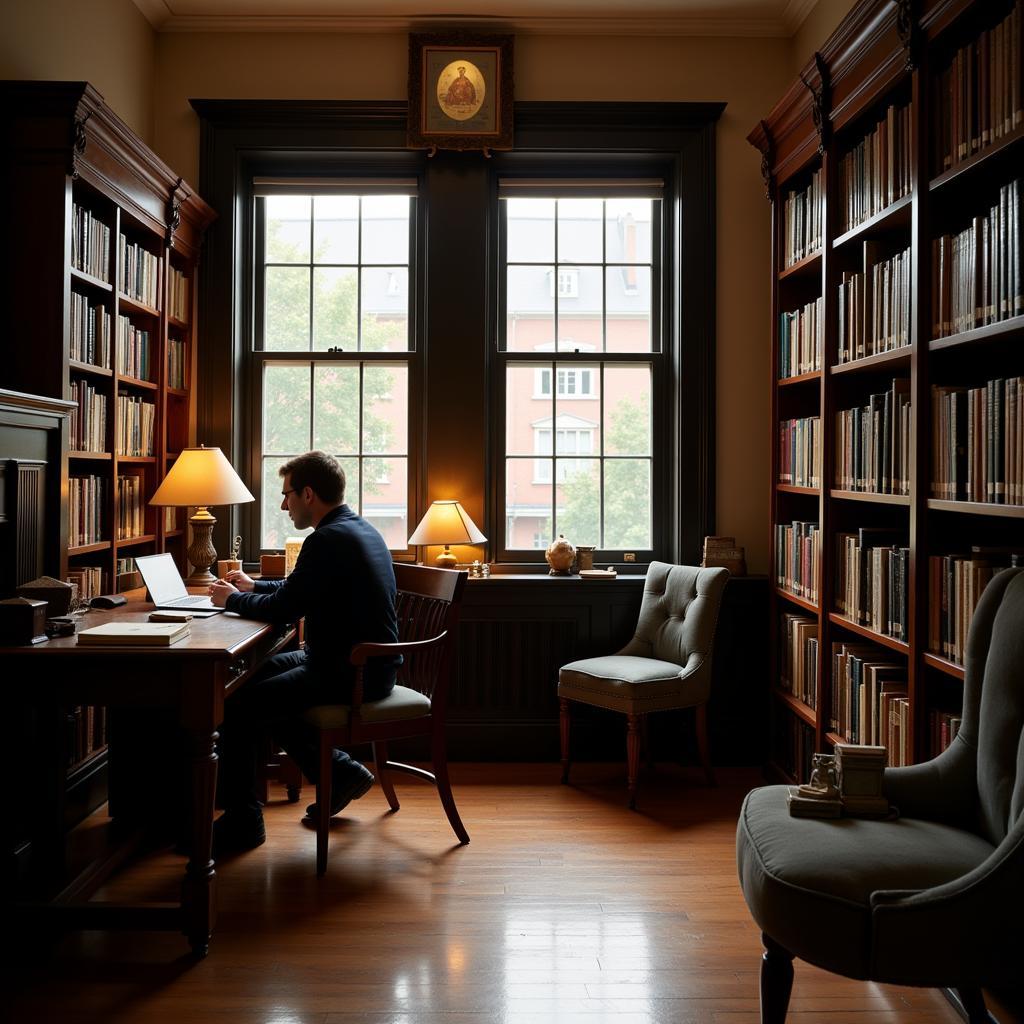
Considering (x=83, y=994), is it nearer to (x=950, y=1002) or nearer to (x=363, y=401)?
(x=950, y=1002)

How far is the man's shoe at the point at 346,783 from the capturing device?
141 inches

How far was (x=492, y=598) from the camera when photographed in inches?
188

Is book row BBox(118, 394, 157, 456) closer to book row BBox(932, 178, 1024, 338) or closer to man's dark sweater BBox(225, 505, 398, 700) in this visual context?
man's dark sweater BBox(225, 505, 398, 700)

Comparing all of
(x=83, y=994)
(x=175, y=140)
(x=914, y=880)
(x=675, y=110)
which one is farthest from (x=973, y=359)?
(x=175, y=140)

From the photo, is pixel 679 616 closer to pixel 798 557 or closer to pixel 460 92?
pixel 798 557

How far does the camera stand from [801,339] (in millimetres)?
4277

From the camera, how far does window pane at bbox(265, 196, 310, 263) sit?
5.09m

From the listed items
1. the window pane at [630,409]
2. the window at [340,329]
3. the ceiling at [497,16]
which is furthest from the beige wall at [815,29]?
the window at [340,329]

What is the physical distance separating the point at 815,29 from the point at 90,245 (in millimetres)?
3467

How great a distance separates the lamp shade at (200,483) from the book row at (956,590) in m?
2.93

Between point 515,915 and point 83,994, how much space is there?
4.11 feet

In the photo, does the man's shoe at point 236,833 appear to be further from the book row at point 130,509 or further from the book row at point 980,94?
the book row at point 980,94

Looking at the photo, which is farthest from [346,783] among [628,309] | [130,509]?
[628,309]

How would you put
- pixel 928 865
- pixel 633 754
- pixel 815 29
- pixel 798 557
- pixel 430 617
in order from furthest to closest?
pixel 815 29 → pixel 798 557 → pixel 633 754 → pixel 430 617 → pixel 928 865
